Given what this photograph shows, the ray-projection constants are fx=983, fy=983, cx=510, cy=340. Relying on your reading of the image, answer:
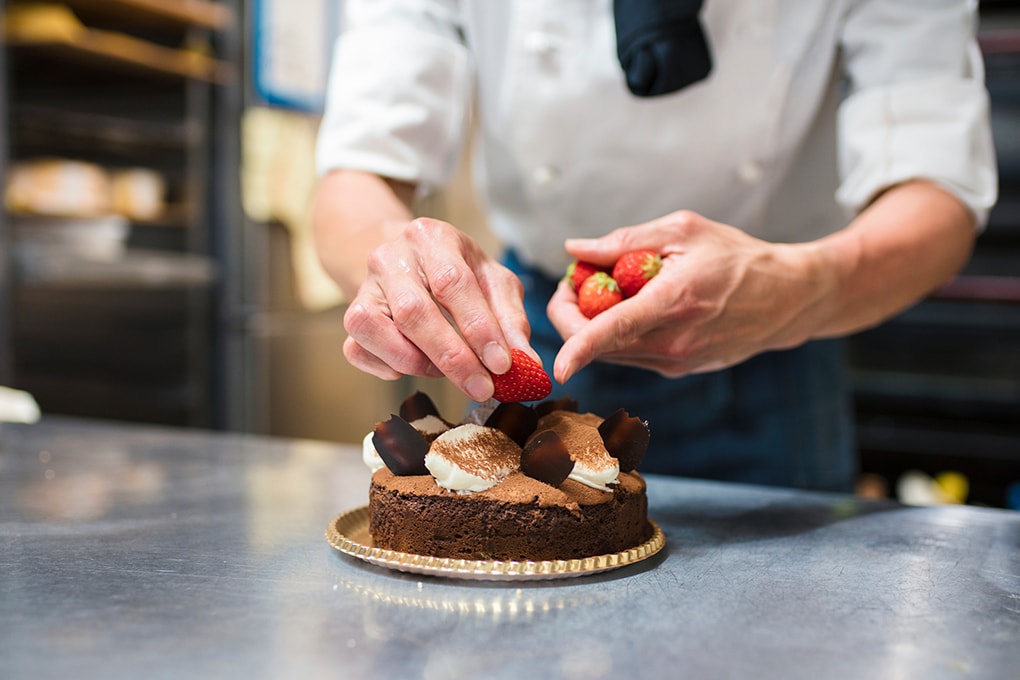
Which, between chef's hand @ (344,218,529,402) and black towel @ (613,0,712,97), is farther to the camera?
black towel @ (613,0,712,97)

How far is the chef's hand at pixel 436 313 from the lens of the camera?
93 cm

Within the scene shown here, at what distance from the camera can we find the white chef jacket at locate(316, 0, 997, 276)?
1.36 metres

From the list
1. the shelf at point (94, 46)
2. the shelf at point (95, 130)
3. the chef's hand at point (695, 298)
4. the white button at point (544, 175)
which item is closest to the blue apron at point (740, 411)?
the white button at point (544, 175)

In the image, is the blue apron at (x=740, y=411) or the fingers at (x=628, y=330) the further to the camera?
the blue apron at (x=740, y=411)

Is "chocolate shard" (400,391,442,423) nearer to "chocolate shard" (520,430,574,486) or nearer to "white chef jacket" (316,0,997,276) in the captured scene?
"chocolate shard" (520,430,574,486)

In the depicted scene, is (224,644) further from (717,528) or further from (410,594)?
(717,528)

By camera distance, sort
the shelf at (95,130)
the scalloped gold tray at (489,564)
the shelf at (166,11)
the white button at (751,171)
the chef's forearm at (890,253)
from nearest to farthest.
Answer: the scalloped gold tray at (489,564) → the chef's forearm at (890,253) → the white button at (751,171) → the shelf at (95,130) → the shelf at (166,11)

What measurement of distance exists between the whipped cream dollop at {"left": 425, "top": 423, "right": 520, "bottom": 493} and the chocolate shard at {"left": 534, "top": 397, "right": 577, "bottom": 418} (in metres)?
0.12

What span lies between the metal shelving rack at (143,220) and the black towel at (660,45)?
2391 mm

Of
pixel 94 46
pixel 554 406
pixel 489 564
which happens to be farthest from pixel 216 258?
pixel 489 564

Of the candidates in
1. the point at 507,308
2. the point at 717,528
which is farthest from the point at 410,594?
the point at 717,528

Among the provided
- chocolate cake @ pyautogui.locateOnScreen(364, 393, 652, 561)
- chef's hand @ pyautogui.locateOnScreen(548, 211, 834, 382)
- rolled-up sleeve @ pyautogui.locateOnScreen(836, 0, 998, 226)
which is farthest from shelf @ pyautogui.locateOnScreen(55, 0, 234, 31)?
chocolate cake @ pyautogui.locateOnScreen(364, 393, 652, 561)

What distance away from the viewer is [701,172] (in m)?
1.49

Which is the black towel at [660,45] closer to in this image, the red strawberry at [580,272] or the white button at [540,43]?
the white button at [540,43]
